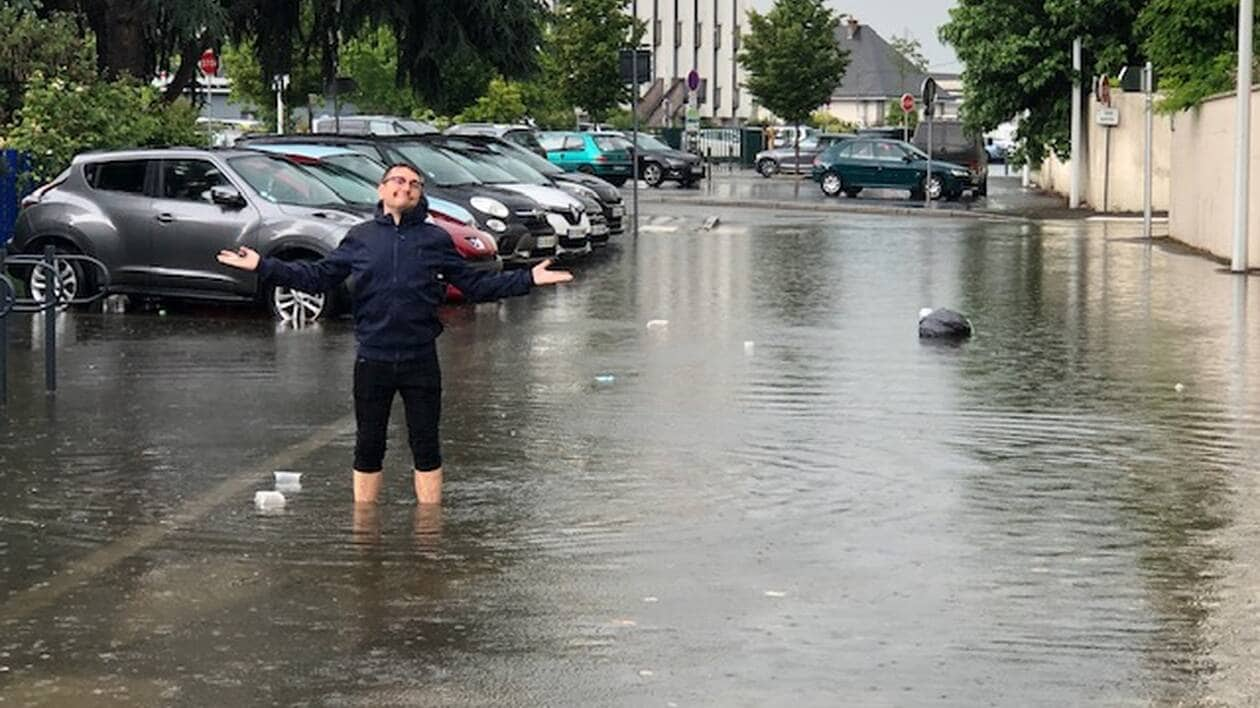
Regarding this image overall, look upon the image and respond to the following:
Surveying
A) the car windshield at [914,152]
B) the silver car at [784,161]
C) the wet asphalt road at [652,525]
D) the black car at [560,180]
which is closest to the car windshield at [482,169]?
the black car at [560,180]

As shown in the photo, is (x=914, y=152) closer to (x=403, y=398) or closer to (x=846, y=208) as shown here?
(x=846, y=208)

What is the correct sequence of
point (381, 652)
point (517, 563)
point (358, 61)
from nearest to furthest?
point (381, 652), point (517, 563), point (358, 61)

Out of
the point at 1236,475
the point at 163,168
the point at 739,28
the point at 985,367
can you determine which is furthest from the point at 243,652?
the point at 739,28

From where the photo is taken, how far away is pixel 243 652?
7590 millimetres

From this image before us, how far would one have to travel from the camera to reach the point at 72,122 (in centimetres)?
2700

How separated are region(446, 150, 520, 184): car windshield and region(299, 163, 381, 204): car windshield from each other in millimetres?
5992

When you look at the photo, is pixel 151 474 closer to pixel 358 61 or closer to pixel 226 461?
pixel 226 461

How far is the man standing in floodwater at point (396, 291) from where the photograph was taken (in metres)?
10.2

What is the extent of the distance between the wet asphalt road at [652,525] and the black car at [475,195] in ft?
22.9

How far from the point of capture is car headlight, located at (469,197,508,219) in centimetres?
2634

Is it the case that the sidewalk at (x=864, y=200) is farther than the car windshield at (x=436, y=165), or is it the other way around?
the sidewalk at (x=864, y=200)

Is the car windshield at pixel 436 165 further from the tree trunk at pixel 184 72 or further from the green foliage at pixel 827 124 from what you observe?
the green foliage at pixel 827 124

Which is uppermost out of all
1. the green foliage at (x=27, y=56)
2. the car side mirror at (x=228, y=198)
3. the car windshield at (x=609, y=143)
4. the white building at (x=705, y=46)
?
the white building at (x=705, y=46)

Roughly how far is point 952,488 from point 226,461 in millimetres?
3533
